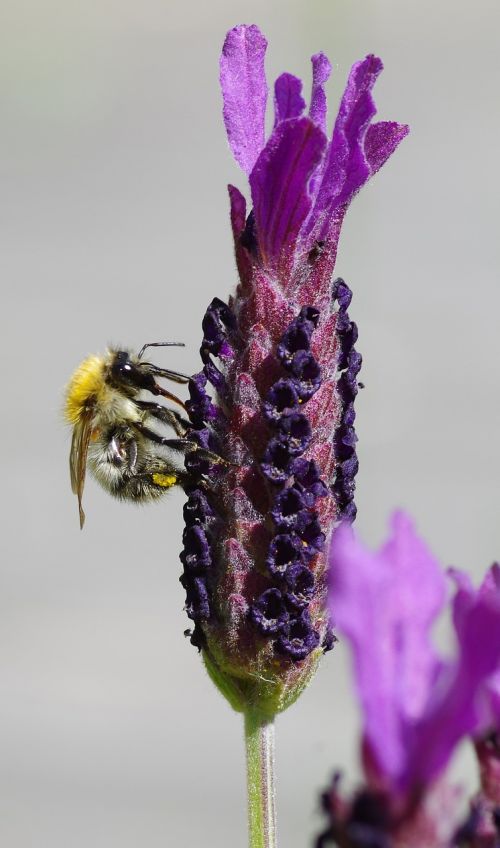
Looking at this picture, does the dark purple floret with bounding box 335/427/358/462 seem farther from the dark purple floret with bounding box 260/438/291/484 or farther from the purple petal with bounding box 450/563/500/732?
the purple petal with bounding box 450/563/500/732

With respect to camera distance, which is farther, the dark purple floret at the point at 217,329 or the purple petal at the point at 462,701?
the dark purple floret at the point at 217,329

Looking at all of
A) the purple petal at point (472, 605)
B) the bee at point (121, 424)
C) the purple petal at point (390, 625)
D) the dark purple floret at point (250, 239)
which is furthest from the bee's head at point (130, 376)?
the purple petal at point (390, 625)

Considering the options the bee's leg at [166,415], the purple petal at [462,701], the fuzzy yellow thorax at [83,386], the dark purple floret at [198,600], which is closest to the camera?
the purple petal at [462,701]

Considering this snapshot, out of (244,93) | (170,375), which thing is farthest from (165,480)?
(244,93)

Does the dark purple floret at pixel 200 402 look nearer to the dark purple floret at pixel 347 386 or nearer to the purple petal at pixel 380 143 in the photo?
Result: the dark purple floret at pixel 347 386

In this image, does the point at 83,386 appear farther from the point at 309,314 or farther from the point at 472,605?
the point at 472,605

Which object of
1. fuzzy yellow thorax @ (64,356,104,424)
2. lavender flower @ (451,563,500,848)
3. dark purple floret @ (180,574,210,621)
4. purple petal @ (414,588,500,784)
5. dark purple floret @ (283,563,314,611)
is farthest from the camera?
fuzzy yellow thorax @ (64,356,104,424)

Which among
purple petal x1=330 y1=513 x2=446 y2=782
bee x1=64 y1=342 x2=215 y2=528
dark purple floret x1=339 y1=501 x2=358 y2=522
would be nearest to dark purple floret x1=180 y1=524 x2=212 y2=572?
dark purple floret x1=339 y1=501 x2=358 y2=522
